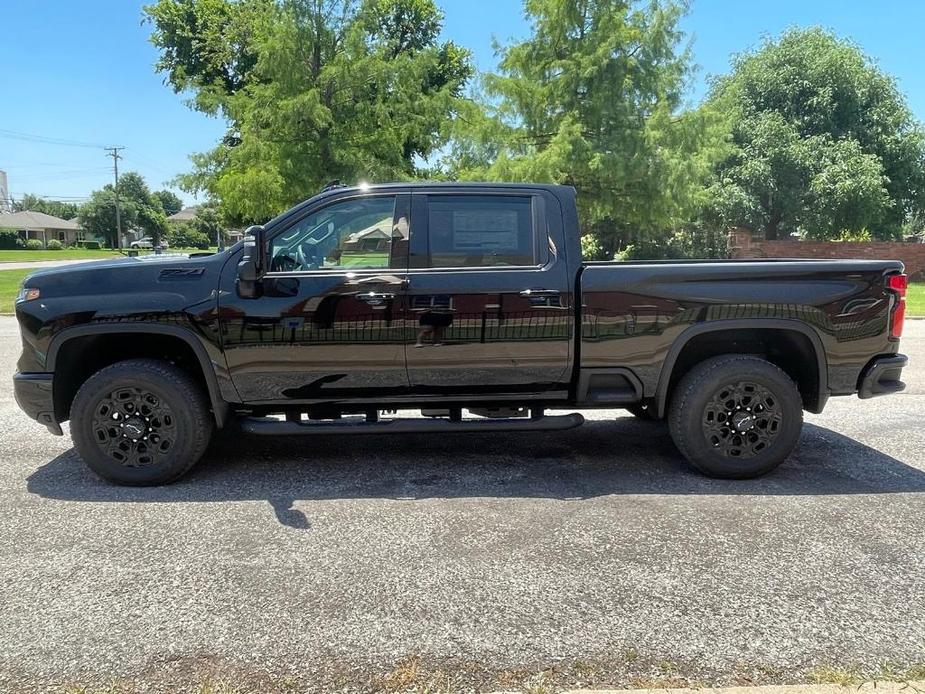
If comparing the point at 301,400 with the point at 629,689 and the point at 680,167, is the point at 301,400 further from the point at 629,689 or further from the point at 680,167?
the point at 680,167

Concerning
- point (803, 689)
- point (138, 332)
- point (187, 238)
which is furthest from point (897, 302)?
point (187, 238)

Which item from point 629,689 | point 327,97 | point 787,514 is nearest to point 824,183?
point 327,97

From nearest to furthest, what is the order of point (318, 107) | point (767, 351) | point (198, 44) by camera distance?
point (767, 351) → point (318, 107) → point (198, 44)

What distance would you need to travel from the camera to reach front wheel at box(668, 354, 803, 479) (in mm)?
4430

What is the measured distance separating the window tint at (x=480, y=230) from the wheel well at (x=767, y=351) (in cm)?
130

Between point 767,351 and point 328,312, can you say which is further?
point 767,351

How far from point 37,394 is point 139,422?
645 millimetres

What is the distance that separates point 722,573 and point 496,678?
1352 millimetres

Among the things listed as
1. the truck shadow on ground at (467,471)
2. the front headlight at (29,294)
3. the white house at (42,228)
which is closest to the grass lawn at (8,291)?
the front headlight at (29,294)

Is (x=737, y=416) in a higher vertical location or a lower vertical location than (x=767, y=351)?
lower

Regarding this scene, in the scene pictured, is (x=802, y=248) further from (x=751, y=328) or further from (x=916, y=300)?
(x=751, y=328)

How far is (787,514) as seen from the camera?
3.96 meters

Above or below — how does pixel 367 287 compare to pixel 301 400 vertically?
above

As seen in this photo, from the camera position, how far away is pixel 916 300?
60.5ft
